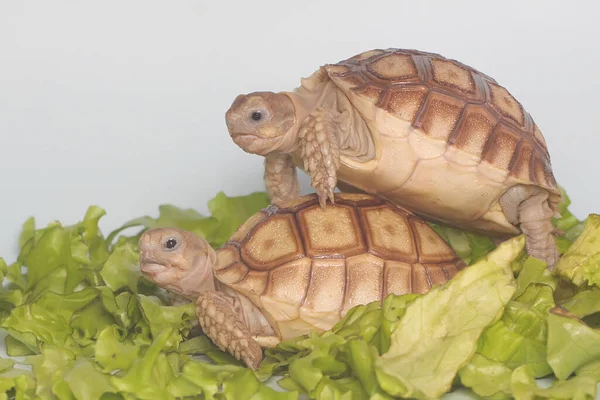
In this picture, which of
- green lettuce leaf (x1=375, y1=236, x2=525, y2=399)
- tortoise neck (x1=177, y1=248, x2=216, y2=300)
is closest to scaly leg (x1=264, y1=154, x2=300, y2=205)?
tortoise neck (x1=177, y1=248, x2=216, y2=300)

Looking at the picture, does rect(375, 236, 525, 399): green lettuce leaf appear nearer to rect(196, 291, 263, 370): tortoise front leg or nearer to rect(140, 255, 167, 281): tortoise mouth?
rect(196, 291, 263, 370): tortoise front leg

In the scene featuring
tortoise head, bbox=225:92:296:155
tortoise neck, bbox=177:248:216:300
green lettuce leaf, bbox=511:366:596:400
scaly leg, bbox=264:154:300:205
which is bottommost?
green lettuce leaf, bbox=511:366:596:400

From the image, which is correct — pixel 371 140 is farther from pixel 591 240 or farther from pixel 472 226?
pixel 591 240

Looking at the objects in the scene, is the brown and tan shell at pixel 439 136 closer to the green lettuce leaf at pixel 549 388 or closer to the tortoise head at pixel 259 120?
the tortoise head at pixel 259 120

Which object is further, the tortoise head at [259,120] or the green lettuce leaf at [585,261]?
the tortoise head at [259,120]

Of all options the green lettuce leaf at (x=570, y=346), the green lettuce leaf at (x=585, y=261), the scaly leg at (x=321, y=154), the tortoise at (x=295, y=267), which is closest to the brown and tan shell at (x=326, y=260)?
the tortoise at (x=295, y=267)

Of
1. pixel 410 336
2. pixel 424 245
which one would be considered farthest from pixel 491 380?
pixel 424 245
